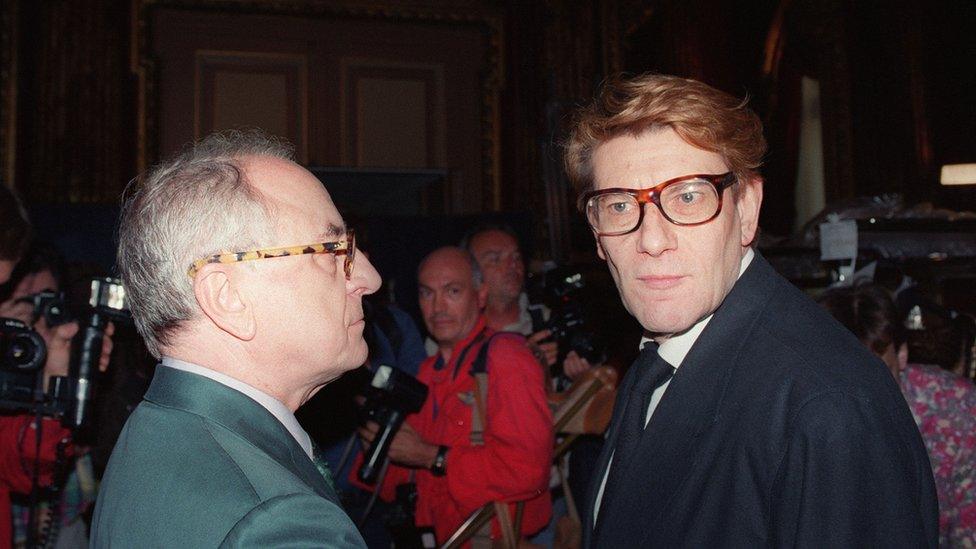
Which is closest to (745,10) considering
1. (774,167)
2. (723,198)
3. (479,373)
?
(774,167)

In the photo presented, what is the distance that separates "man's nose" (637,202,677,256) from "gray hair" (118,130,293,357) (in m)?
0.68

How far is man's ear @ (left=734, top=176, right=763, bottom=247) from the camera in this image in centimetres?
148

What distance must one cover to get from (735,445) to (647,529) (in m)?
0.23

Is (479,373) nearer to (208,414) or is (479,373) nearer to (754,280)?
(754,280)

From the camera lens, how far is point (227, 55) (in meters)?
7.26

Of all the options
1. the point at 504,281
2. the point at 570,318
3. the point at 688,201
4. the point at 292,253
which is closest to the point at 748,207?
the point at 688,201

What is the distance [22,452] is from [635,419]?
2123 mm

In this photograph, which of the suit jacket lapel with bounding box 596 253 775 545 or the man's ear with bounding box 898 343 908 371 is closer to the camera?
the suit jacket lapel with bounding box 596 253 775 545

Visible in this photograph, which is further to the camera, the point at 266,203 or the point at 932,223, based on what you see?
the point at 932,223

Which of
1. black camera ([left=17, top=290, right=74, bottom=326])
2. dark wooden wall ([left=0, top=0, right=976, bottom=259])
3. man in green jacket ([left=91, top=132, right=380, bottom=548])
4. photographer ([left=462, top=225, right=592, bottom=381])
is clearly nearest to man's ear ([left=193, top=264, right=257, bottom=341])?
man in green jacket ([left=91, top=132, right=380, bottom=548])

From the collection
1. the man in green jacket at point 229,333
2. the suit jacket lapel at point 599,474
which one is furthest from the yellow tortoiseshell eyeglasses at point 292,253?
the suit jacket lapel at point 599,474

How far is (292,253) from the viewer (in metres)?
1.23

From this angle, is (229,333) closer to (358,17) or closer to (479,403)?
(479,403)

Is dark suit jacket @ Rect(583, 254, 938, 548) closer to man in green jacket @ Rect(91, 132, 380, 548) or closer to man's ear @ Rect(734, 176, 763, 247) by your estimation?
man's ear @ Rect(734, 176, 763, 247)
